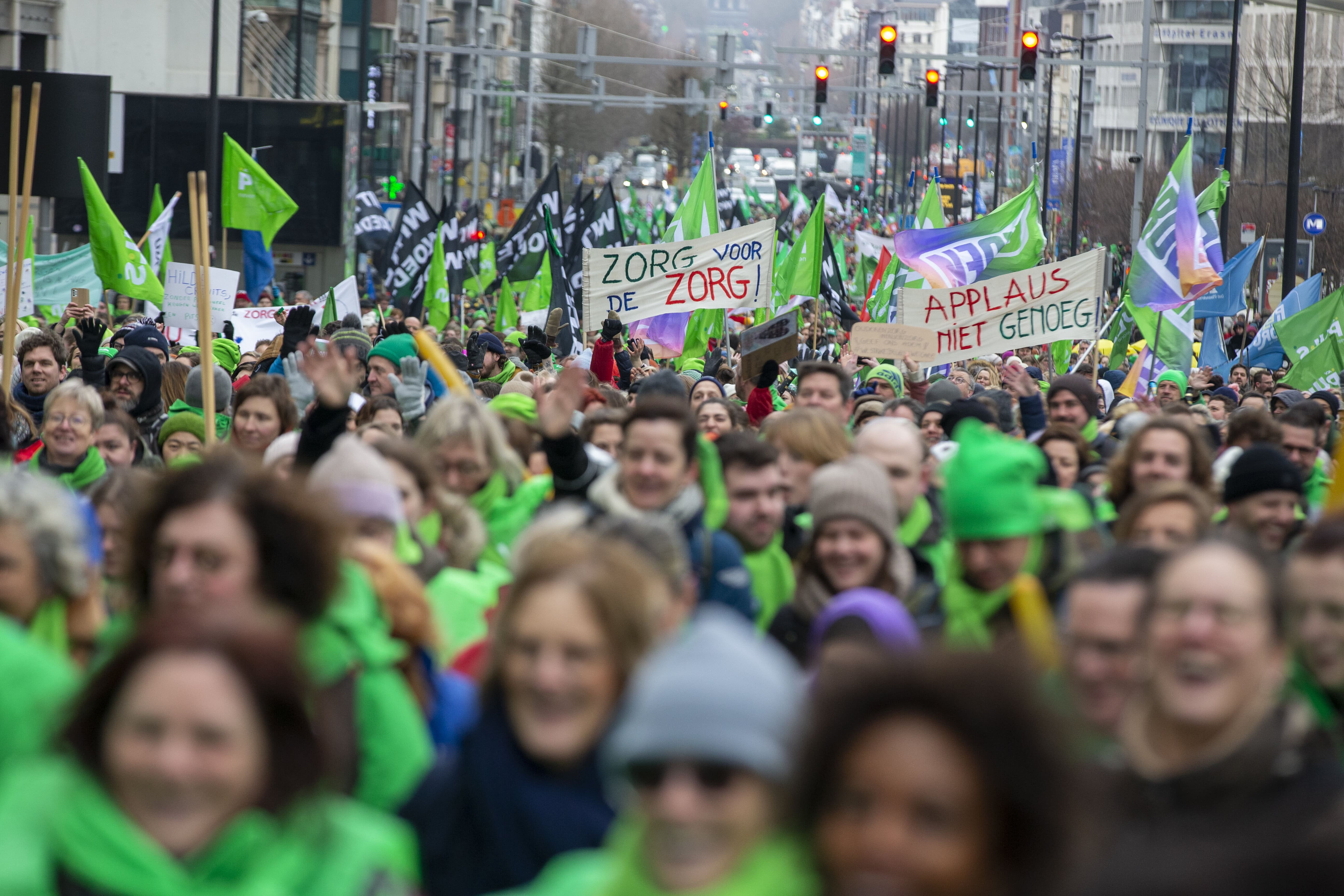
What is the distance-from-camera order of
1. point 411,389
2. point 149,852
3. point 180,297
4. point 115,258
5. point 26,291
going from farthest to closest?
point 115,258
point 26,291
point 180,297
point 411,389
point 149,852

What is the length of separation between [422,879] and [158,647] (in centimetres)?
71

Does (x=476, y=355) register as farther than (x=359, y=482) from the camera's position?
Yes

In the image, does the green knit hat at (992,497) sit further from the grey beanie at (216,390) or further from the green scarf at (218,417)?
the green scarf at (218,417)

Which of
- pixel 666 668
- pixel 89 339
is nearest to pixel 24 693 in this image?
pixel 666 668

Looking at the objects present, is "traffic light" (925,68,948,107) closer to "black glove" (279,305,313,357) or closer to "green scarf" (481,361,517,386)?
"green scarf" (481,361,517,386)

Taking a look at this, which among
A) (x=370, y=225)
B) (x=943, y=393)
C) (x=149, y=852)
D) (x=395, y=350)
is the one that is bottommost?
(x=149, y=852)

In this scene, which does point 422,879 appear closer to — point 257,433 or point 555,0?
point 257,433

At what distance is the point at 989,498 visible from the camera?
15.1ft

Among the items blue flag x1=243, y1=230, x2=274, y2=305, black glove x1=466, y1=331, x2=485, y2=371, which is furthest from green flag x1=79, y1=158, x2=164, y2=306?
blue flag x1=243, y1=230, x2=274, y2=305

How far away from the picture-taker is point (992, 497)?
15.1ft

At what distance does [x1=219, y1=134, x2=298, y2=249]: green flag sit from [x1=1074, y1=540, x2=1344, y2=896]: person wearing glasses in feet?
54.1

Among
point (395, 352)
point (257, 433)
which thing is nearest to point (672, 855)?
point (257, 433)

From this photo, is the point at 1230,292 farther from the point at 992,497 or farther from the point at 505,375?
the point at 992,497

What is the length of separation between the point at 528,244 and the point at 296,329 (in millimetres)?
11209
